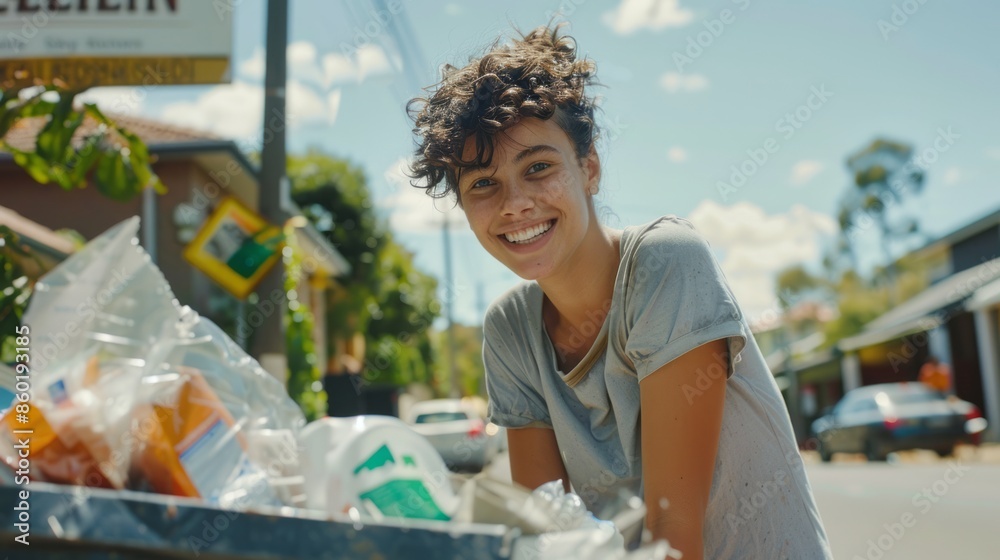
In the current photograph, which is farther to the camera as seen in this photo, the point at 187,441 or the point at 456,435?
the point at 456,435

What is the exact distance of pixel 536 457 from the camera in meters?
2.00

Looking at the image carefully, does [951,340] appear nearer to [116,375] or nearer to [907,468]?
[907,468]

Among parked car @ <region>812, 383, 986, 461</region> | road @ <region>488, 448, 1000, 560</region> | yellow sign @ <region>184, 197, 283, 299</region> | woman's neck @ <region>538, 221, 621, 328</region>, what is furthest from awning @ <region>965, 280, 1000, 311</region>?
woman's neck @ <region>538, 221, 621, 328</region>

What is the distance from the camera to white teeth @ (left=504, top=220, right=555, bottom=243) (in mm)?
1747

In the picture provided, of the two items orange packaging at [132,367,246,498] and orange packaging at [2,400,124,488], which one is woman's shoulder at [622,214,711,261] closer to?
orange packaging at [132,367,246,498]

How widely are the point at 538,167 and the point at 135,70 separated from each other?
556cm

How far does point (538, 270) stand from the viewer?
70.0 inches

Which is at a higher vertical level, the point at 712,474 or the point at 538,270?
the point at 538,270

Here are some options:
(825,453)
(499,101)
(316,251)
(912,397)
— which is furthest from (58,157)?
(825,453)

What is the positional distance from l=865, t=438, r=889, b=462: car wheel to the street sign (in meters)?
14.6

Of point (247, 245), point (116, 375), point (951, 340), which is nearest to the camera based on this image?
point (116, 375)

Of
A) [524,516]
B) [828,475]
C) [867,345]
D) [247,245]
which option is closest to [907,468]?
[828,475]

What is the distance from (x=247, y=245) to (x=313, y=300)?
15.6m

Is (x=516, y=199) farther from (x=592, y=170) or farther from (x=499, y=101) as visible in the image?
(x=592, y=170)
